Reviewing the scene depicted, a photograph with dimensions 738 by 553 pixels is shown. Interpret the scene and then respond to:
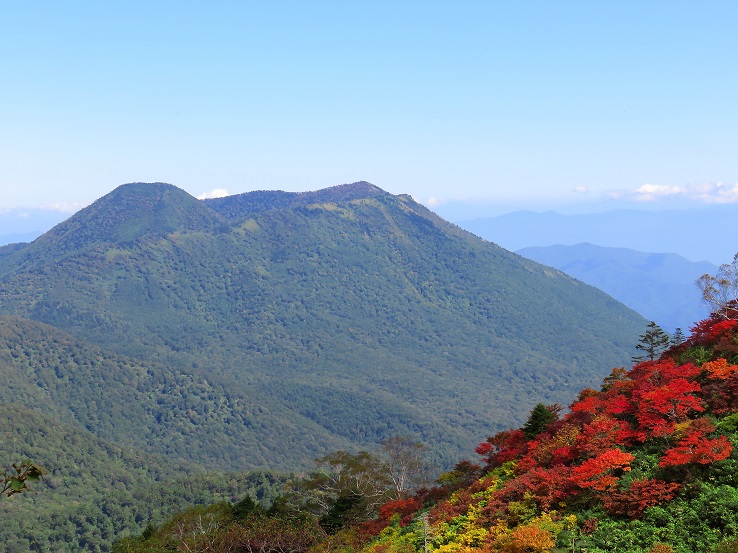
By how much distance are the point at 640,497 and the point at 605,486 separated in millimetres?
1714

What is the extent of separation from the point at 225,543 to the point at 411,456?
2430 cm

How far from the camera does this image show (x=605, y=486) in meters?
25.9

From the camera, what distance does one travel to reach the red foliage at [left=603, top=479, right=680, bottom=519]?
24.1 meters

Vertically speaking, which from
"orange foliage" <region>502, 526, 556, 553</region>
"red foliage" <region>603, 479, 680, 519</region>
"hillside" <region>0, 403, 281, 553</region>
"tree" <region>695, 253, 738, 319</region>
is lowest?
"hillside" <region>0, 403, 281, 553</region>

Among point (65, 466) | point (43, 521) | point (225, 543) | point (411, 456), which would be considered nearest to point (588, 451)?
point (225, 543)

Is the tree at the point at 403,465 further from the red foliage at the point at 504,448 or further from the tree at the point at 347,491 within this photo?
the red foliage at the point at 504,448

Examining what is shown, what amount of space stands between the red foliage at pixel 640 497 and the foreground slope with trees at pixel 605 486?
52 mm

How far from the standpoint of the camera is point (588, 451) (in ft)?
97.9

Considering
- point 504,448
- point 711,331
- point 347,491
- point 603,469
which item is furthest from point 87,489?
point 603,469

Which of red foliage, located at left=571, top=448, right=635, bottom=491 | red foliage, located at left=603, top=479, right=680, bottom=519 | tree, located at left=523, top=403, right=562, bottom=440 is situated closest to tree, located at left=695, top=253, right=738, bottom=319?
tree, located at left=523, top=403, right=562, bottom=440

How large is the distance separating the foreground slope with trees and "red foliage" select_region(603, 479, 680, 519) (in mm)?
52

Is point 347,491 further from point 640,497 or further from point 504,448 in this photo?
point 640,497

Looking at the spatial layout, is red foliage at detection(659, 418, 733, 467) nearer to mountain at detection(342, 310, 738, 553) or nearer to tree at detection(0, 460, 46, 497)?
mountain at detection(342, 310, 738, 553)

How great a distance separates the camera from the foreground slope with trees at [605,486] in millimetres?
23109
